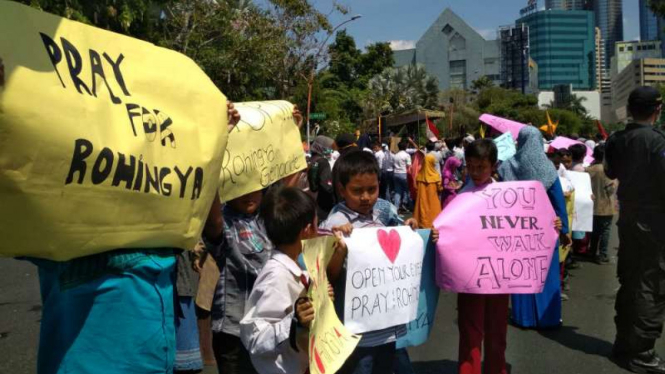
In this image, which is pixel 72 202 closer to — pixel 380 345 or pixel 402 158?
pixel 380 345

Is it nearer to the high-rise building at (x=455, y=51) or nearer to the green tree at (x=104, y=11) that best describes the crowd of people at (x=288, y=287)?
the green tree at (x=104, y=11)

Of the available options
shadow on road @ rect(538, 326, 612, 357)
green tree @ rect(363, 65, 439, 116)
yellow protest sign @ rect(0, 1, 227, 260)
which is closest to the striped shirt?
yellow protest sign @ rect(0, 1, 227, 260)

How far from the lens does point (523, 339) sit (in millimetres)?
5461

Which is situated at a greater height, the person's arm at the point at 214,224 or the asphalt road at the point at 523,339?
the person's arm at the point at 214,224

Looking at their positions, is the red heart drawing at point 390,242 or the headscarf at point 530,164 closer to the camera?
the red heart drawing at point 390,242

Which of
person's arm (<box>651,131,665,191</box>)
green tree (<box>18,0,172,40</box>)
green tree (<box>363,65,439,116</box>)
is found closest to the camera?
green tree (<box>18,0,172,40</box>)

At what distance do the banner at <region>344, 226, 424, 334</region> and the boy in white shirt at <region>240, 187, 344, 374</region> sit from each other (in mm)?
402

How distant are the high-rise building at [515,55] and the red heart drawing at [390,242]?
13202 cm

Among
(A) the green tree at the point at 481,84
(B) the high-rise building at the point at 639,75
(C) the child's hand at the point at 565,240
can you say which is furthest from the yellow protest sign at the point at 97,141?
(B) the high-rise building at the point at 639,75

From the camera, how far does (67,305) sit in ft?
6.34

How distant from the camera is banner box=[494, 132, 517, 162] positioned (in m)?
6.22

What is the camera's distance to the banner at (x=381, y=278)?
118 inches

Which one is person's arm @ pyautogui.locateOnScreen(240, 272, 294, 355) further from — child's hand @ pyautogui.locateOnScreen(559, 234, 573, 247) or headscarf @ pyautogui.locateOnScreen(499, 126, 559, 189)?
headscarf @ pyautogui.locateOnScreen(499, 126, 559, 189)

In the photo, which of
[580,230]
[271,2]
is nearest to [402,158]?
[580,230]
